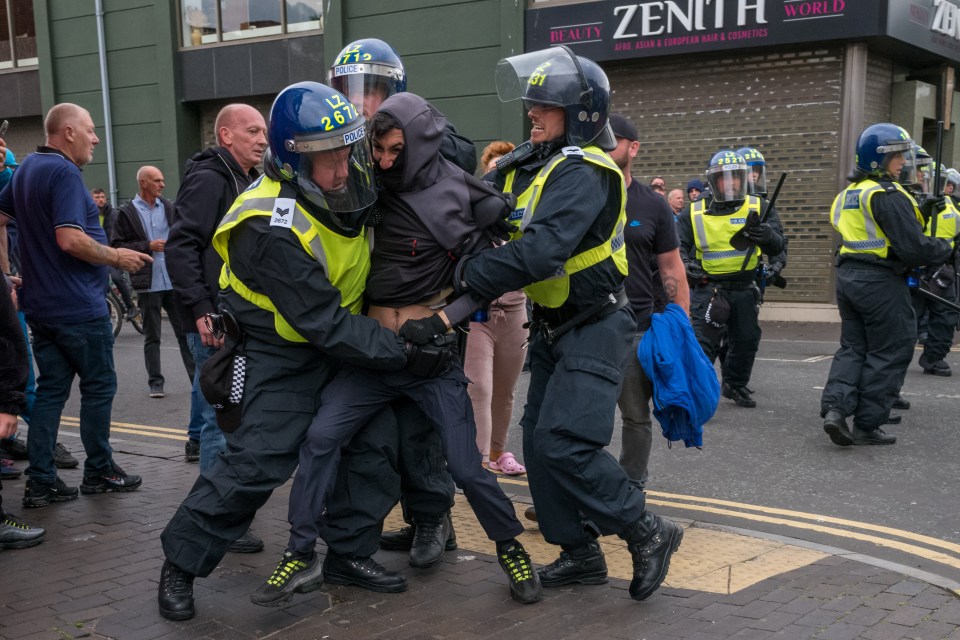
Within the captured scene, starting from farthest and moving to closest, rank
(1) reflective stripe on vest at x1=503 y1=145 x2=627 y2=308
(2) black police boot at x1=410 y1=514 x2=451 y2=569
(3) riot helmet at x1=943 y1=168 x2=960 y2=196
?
(3) riot helmet at x1=943 y1=168 x2=960 y2=196
(2) black police boot at x1=410 y1=514 x2=451 y2=569
(1) reflective stripe on vest at x1=503 y1=145 x2=627 y2=308

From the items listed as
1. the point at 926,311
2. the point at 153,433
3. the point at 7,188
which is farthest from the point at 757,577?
the point at 926,311

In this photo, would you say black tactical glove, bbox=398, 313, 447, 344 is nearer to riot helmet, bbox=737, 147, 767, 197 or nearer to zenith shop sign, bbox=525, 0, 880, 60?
riot helmet, bbox=737, 147, 767, 197

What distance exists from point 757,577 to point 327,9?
16.0 meters

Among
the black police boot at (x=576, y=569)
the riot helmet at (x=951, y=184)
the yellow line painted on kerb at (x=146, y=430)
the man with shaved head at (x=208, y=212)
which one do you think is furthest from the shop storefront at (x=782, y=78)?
the black police boot at (x=576, y=569)

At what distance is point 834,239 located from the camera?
1442 cm

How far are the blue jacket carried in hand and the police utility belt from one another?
62 cm

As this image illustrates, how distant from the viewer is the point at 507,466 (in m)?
5.92

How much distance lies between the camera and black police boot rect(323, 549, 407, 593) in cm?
394

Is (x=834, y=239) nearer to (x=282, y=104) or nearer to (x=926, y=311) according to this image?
(x=926, y=311)

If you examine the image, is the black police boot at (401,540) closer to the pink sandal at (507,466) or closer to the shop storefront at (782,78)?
the pink sandal at (507,466)

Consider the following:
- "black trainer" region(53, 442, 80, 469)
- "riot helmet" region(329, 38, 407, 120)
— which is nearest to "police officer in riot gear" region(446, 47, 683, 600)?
"riot helmet" region(329, 38, 407, 120)

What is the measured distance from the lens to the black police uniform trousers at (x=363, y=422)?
3738 mm

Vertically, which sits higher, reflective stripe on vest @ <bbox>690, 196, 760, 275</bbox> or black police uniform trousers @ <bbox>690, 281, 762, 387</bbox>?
reflective stripe on vest @ <bbox>690, 196, 760, 275</bbox>

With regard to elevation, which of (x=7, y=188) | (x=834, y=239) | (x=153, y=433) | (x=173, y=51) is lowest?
(x=153, y=433)
